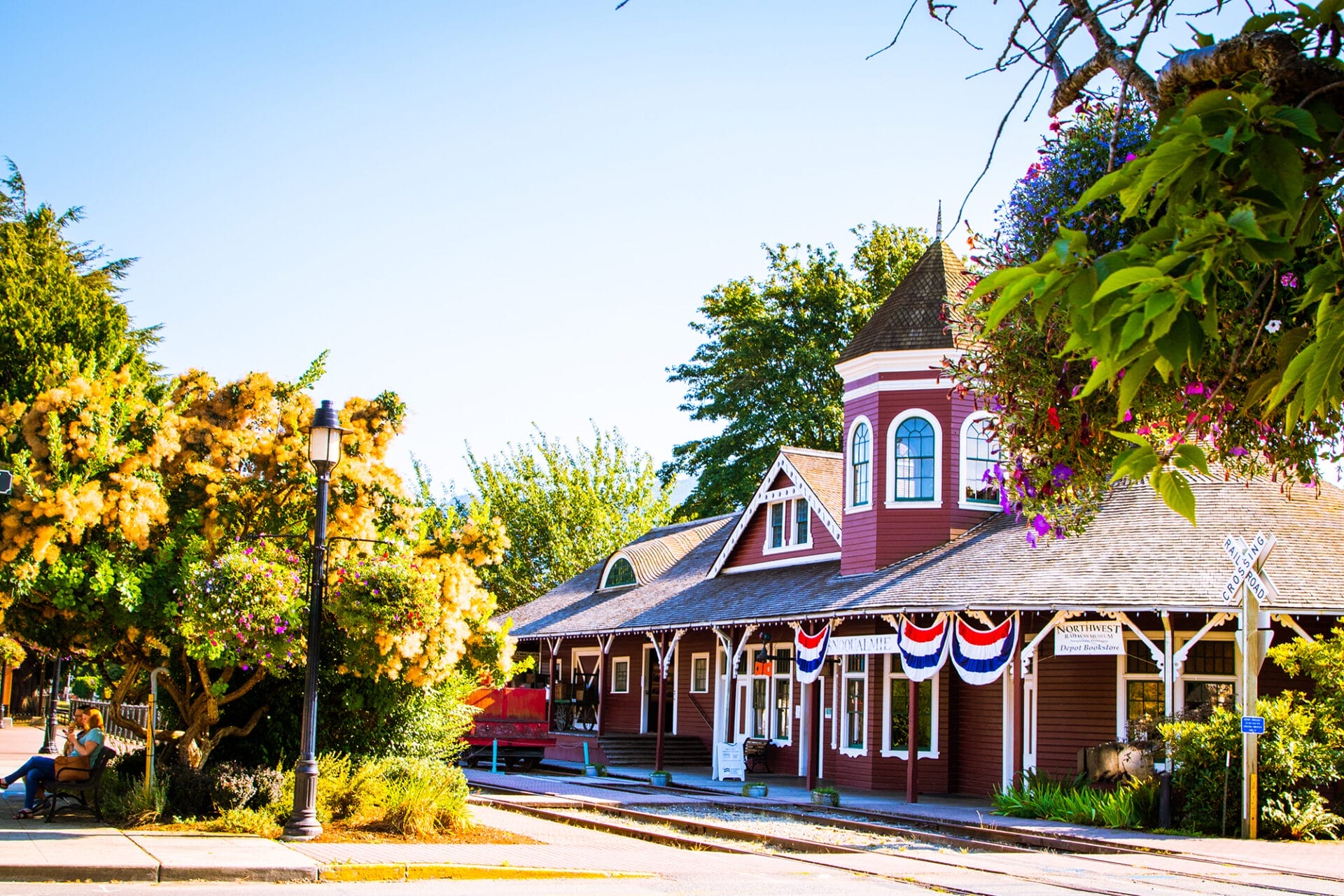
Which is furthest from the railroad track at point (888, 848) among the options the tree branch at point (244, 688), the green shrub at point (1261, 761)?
the tree branch at point (244, 688)

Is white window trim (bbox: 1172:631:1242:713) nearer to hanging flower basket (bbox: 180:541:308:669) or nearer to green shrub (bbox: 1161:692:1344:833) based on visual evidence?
green shrub (bbox: 1161:692:1344:833)

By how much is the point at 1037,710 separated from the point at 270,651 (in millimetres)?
13587

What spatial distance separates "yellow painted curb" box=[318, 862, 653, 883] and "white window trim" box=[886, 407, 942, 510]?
14.2m

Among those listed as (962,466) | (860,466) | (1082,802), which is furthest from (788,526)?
(1082,802)

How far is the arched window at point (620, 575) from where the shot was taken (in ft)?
123

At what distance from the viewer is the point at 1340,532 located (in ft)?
72.7

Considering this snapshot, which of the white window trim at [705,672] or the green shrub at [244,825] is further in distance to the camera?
the white window trim at [705,672]

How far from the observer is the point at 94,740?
14812 millimetres

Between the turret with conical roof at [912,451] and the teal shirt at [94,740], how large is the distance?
48.9ft

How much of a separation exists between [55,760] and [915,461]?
16.3 metres

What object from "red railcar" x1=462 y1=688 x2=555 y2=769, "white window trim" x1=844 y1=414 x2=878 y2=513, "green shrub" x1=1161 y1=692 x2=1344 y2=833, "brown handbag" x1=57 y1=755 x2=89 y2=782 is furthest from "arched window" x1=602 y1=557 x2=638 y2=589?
"brown handbag" x1=57 y1=755 x2=89 y2=782

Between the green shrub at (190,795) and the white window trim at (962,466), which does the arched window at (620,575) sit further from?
the green shrub at (190,795)

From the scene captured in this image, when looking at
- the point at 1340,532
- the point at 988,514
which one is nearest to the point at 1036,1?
Result: the point at 1340,532

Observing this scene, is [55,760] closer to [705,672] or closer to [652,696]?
[705,672]
